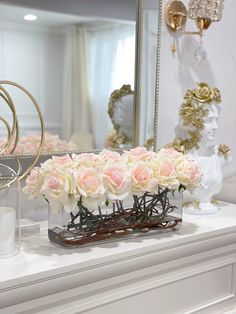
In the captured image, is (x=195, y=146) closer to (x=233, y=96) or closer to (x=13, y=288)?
(x=233, y=96)

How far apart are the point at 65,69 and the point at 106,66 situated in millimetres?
153

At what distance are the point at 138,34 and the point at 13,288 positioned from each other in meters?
0.97

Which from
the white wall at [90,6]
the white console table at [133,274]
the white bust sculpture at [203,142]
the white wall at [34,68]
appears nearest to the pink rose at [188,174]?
the white console table at [133,274]

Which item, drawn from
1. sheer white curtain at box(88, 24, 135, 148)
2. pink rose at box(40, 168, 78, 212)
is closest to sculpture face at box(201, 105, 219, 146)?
sheer white curtain at box(88, 24, 135, 148)

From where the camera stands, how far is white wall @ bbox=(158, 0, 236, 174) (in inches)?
70.7

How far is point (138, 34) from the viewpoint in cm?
162

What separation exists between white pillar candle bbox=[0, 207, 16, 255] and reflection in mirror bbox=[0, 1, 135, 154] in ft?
0.98

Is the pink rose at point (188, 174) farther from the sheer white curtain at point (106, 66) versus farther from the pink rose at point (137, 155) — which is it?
the sheer white curtain at point (106, 66)

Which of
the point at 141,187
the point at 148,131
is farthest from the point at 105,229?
the point at 148,131

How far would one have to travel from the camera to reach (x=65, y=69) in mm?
1454

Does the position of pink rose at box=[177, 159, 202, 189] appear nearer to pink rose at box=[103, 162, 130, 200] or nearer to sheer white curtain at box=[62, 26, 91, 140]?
pink rose at box=[103, 162, 130, 200]

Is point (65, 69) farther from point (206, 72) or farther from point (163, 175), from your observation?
point (206, 72)

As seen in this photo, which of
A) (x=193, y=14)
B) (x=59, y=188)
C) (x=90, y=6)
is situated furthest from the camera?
(x=193, y=14)

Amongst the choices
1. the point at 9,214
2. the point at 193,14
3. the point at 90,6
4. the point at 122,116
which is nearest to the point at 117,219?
the point at 9,214
